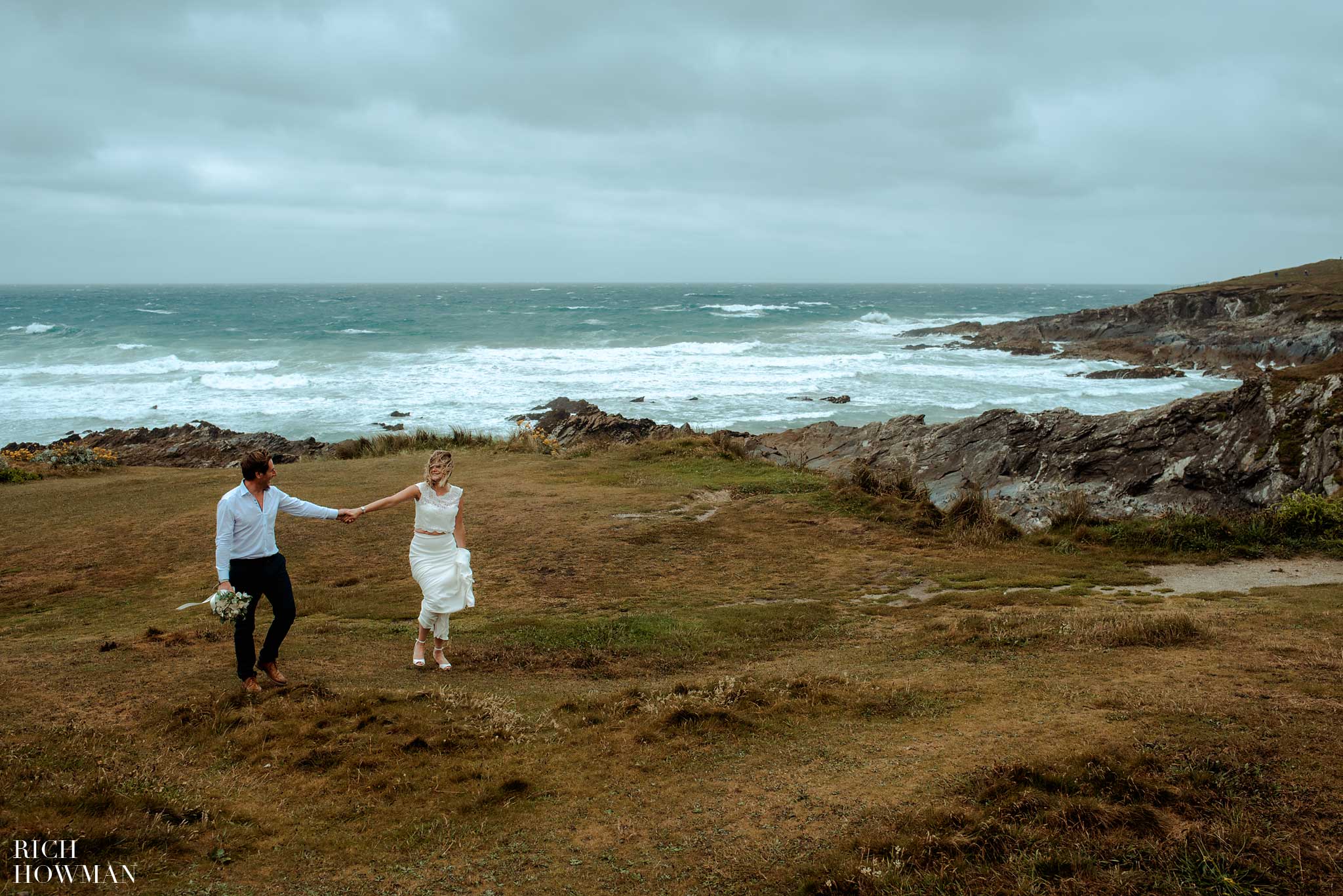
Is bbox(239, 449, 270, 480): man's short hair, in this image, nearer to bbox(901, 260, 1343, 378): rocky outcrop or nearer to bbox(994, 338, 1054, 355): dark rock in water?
bbox(901, 260, 1343, 378): rocky outcrop

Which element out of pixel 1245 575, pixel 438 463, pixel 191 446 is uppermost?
pixel 438 463

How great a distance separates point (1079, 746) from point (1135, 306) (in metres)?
63.0

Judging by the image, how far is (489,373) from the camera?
1829 inches

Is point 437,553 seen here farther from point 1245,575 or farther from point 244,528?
point 1245,575

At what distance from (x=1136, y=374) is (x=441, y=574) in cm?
4563

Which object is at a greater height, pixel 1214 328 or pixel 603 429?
pixel 1214 328

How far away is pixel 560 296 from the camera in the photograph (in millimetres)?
141875

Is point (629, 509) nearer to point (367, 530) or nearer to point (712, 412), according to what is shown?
point (367, 530)

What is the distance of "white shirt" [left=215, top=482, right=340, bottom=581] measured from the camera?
5848 mm

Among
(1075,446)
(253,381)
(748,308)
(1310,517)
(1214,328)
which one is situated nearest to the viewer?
(1310,517)

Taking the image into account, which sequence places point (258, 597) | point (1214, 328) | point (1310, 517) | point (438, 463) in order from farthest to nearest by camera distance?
1. point (1214, 328)
2. point (1310, 517)
3. point (438, 463)
4. point (258, 597)

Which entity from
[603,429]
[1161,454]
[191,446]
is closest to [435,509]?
[1161,454]

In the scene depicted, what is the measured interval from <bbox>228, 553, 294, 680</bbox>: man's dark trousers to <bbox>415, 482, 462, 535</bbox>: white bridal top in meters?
1.03

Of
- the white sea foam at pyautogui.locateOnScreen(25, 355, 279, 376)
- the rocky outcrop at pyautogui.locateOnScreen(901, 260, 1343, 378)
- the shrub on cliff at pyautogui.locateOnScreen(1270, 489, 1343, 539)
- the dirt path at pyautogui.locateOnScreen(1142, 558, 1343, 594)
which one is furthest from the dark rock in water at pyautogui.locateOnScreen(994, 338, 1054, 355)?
the dirt path at pyautogui.locateOnScreen(1142, 558, 1343, 594)
